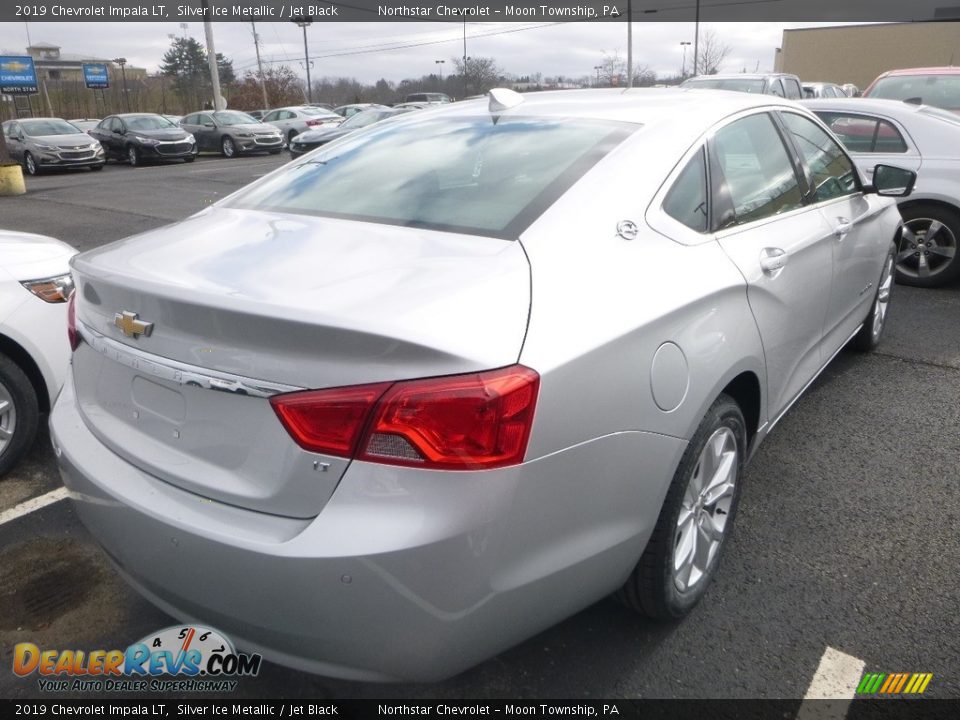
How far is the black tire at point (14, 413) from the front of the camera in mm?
3373

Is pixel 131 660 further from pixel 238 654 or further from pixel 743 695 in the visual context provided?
pixel 743 695

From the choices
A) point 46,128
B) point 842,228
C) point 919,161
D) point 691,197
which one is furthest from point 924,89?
point 46,128

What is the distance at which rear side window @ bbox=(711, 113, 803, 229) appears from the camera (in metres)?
2.72

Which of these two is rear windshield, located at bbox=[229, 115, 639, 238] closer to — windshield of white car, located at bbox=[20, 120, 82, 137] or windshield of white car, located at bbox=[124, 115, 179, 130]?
windshield of white car, located at bbox=[20, 120, 82, 137]

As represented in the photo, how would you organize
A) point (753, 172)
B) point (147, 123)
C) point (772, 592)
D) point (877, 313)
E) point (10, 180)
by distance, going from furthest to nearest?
point (147, 123) < point (10, 180) < point (877, 313) < point (753, 172) < point (772, 592)

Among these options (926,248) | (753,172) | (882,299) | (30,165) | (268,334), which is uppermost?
(753,172)

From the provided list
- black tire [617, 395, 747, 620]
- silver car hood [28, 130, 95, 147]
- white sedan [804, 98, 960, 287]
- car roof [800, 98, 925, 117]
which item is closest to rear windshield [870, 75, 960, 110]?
car roof [800, 98, 925, 117]

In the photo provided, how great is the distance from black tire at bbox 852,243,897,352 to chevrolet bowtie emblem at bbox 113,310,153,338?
4041 millimetres

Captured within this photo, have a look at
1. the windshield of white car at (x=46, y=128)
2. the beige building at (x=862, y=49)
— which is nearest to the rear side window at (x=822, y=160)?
the windshield of white car at (x=46, y=128)

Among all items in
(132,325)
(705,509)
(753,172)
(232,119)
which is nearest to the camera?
(132,325)

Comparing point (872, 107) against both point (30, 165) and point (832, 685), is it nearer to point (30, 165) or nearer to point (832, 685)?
point (832, 685)

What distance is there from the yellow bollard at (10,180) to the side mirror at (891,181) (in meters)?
15.9

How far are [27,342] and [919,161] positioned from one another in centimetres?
655

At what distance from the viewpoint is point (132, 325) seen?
1.94 metres
